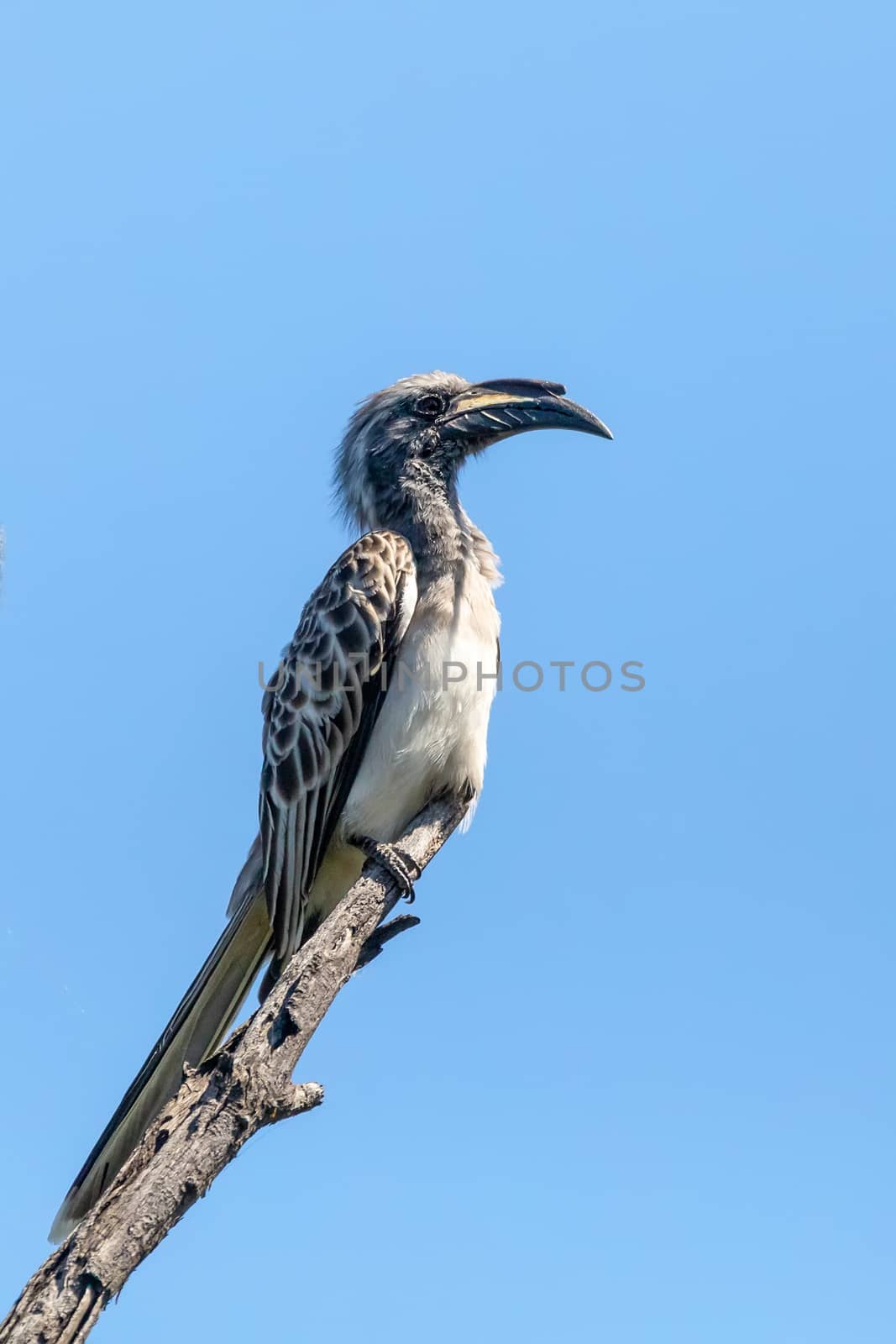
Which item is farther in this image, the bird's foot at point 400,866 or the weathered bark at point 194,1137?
the bird's foot at point 400,866

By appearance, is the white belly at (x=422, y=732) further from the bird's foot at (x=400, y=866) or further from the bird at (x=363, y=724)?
the bird's foot at (x=400, y=866)

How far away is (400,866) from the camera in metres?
6.17

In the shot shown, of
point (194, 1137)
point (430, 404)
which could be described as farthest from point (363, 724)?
point (194, 1137)

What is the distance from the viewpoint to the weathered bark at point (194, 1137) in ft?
13.9

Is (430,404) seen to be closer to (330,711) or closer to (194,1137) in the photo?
(330,711)

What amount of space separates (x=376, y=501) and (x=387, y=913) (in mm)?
2979

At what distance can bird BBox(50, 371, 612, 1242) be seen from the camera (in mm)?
6781

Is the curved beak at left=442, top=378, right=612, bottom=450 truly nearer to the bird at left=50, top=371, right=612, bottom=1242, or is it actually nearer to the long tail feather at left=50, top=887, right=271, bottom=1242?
the bird at left=50, top=371, right=612, bottom=1242

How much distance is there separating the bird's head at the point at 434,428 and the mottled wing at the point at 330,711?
630 millimetres

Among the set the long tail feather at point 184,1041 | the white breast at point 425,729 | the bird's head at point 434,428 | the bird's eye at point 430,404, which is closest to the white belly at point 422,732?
the white breast at point 425,729

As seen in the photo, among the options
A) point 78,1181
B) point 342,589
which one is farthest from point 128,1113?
point 342,589

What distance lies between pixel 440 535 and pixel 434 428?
0.89 metres

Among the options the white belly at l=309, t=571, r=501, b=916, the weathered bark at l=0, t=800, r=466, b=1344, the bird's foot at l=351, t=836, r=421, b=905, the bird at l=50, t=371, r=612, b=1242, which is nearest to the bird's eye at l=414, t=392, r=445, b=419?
the bird at l=50, t=371, r=612, b=1242

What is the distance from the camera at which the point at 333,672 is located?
7.24 metres
